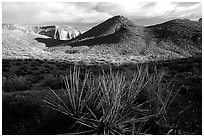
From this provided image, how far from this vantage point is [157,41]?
54.3 metres

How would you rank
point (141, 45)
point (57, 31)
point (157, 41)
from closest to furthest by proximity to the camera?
point (141, 45)
point (157, 41)
point (57, 31)

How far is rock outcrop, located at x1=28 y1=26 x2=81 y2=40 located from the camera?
138 meters

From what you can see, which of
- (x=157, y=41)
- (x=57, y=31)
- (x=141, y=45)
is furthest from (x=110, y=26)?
(x=57, y=31)

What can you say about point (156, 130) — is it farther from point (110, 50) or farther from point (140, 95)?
point (110, 50)

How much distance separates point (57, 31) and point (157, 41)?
3753 inches

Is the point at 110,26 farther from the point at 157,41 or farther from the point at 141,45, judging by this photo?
the point at 141,45

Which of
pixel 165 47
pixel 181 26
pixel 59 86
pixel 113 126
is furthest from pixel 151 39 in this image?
pixel 113 126

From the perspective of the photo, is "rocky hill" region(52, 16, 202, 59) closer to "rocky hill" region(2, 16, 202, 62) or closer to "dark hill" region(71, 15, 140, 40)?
"rocky hill" region(2, 16, 202, 62)

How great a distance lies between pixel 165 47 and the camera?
5059cm

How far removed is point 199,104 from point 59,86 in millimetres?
4879

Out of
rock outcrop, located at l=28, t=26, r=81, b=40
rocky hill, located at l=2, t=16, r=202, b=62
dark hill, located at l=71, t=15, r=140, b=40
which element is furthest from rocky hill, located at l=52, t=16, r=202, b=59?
rock outcrop, located at l=28, t=26, r=81, b=40

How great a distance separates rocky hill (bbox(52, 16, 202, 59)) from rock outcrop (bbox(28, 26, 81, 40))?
78.7 m

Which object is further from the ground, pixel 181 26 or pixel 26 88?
pixel 181 26

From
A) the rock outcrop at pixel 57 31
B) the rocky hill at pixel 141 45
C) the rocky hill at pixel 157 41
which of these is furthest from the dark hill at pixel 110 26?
the rock outcrop at pixel 57 31
